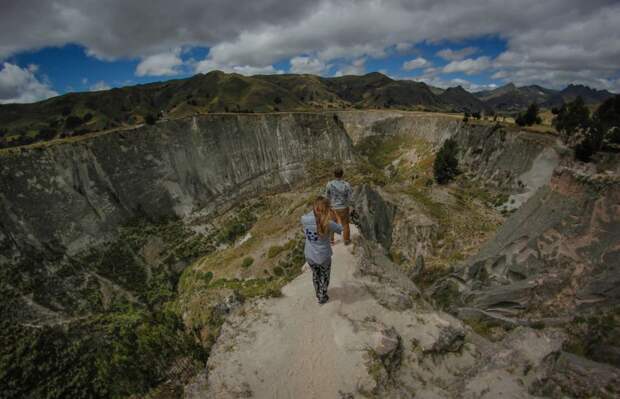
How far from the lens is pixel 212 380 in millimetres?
7121

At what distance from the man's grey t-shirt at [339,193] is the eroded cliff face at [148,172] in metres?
50.1

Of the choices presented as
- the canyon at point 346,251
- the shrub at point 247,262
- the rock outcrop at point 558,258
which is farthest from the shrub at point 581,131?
the shrub at point 247,262

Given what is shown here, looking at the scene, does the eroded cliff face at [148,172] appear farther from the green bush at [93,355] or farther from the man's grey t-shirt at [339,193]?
the man's grey t-shirt at [339,193]

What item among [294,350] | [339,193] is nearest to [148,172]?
[339,193]

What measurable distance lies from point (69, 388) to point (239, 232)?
30.1 meters

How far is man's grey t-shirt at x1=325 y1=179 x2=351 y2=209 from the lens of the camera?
960cm

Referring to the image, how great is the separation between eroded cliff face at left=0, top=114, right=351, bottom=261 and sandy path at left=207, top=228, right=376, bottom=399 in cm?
4869

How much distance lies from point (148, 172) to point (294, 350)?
59.8 m

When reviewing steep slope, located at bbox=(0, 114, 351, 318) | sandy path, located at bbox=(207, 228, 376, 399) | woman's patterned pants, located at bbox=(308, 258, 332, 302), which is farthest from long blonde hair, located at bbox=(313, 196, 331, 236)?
steep slope, located at bbox=(0, 114, 351, 318)

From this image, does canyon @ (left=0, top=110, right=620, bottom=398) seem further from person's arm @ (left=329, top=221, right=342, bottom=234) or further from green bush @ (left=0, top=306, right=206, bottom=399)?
person's arm @ (left=329, top=221, right=342, bottom=234)

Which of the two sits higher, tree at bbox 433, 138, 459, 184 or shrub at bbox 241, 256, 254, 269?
tree at bbox 433, 138, 459, 184

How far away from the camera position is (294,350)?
7680 millimetres

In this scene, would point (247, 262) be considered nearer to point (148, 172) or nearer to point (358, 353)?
point (358, 353)

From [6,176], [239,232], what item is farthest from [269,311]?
[6,176]
